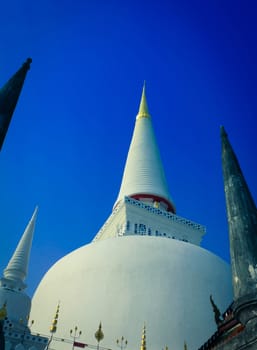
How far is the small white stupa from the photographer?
52.5ft

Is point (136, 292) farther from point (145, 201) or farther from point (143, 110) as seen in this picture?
point (143, 110)

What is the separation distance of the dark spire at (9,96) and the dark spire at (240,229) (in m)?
3.61

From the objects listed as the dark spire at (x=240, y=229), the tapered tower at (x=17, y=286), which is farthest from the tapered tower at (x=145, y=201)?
the dark spire at (x=240, y=229)

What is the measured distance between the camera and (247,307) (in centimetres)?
426

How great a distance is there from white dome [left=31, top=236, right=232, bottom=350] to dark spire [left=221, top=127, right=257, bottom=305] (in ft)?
38.8

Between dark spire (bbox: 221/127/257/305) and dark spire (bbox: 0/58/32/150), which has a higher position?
dark spire (bbox: 0/58/32/150)

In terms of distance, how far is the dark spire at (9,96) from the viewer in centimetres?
592

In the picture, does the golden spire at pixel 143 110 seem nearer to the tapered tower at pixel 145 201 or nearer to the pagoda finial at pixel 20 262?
the tapered tower at pixel 145 201

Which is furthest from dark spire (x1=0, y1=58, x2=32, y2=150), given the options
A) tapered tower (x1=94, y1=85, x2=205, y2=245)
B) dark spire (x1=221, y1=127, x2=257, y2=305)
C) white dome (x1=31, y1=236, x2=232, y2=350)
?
tapered tower (x1=94, y1=85, x2=205, y2=245)

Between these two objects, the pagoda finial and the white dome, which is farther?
the pagoda finial

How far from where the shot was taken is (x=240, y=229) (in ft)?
16.4

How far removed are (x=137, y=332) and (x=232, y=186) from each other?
39.6ft

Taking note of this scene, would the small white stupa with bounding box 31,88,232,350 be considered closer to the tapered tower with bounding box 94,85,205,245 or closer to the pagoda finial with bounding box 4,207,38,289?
the pagoda finial with bounding box 4,207,38,289

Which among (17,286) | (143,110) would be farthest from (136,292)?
(143,110)
